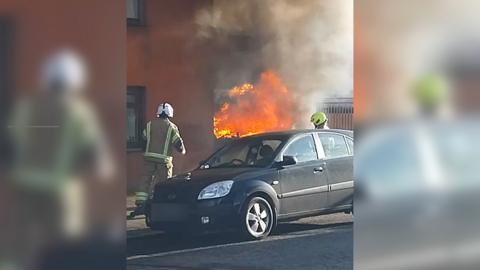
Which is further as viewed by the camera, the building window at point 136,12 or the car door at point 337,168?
the building window at point 136,12

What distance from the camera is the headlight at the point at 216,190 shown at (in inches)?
403

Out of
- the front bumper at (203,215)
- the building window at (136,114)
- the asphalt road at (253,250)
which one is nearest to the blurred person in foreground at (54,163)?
the asphalt road at (253,250)

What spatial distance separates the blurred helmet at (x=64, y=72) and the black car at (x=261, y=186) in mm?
5173

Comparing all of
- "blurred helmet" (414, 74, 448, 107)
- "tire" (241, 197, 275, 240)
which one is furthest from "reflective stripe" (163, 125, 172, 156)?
"blurred helmet" (414, 74, 448, 107)

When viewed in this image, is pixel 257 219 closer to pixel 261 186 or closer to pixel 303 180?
pixel 261 186

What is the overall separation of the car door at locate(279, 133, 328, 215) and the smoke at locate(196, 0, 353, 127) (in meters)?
6.48

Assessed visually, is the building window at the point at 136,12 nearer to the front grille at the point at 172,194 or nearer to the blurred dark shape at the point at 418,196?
the front grille at the point at 172,194

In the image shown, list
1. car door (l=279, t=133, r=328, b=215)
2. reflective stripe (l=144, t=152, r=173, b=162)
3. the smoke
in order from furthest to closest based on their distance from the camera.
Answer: the smoke < reflective stripe (l=144, t=152, r=173, b=162) < car door (l=279, t=133, r=328, b=215)

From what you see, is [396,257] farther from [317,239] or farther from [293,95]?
[293,95]

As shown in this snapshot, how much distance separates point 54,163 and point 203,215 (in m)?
5.20

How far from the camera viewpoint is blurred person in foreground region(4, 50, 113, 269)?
4945 mm

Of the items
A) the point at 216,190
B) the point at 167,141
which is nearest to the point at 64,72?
the point at 216,190

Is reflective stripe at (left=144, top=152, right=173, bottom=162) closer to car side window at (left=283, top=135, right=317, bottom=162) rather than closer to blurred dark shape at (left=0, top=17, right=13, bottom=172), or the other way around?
car side window at (left=283, top=135, right=317, bottom=162)

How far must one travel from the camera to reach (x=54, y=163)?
513cm
